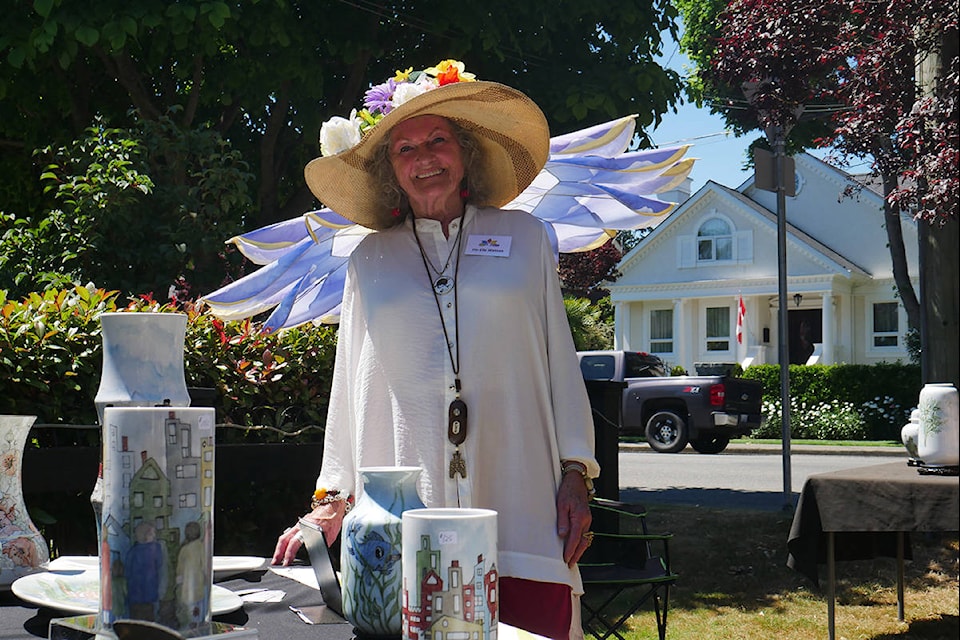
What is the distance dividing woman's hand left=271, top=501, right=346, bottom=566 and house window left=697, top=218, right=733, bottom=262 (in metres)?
30.1

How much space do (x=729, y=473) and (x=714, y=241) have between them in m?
18.9

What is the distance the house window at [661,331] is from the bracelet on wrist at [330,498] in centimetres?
3072

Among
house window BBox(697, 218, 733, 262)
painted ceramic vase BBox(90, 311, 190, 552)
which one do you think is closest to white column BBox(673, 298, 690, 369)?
house window BBox(697, 218, 733, 262)

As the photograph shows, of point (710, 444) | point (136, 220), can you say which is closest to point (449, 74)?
point (136, 220)

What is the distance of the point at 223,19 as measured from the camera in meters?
7.66

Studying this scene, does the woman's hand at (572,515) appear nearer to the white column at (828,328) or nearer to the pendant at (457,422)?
the pendant at (457,422)

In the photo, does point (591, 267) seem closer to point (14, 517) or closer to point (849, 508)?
point (849, 508)

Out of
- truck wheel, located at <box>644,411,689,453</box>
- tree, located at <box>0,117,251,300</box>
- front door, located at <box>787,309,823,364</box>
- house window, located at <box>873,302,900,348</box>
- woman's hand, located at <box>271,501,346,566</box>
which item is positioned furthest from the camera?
front door, located at <box>787,309,823,364</box>

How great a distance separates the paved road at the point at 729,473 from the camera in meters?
10.2

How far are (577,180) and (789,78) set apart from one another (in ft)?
18.7

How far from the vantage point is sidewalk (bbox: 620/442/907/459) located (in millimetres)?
17139

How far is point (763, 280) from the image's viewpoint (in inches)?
1182

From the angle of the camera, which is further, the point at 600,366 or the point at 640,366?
the point at 640,366

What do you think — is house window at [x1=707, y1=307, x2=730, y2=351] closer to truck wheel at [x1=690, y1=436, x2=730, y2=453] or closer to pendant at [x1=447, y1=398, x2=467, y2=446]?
truck wheel at [x1=690, y1=436, x2=730, y2=453]
